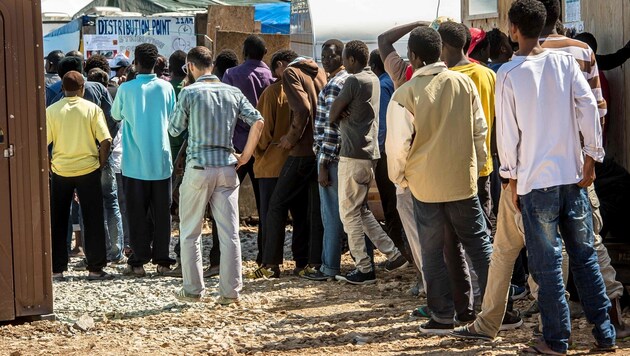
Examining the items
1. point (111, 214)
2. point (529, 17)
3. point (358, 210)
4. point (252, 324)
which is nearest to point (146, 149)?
Answer: point (111, 214)

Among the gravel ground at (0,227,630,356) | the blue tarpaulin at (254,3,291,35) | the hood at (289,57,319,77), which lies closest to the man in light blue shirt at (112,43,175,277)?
the gravel ground at (0,227,630,356)

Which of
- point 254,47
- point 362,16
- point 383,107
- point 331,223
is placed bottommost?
point 331,223

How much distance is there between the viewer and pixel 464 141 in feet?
22.6

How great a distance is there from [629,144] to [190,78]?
4.74 meters

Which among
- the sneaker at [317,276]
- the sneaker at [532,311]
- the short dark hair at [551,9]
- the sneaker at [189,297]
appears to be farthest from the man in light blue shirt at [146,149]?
the short dark hair at [551,9]

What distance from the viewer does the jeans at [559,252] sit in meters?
6.05

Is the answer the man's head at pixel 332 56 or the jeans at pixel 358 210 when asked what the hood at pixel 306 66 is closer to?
the man's head at pixel 332 56

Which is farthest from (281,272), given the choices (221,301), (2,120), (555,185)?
(555,185)

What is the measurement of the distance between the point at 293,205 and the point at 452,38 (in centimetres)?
322

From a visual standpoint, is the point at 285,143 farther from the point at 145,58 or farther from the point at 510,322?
the point at 510,322

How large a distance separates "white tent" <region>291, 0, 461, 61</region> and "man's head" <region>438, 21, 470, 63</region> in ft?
20.2

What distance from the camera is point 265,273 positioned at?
10.0m

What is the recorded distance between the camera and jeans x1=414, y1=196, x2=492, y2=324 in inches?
272

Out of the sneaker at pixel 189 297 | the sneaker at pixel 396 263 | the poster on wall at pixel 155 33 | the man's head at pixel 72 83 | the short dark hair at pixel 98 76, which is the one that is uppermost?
the poster on wall at pixel 155 33
